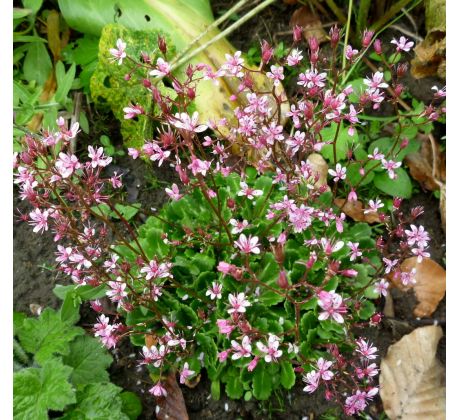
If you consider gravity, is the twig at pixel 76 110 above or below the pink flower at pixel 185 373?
above

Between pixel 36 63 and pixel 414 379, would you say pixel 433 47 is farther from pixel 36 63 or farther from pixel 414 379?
pixel 36 63

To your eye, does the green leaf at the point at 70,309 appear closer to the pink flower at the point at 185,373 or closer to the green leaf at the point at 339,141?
the pink flower at the point at 185,373

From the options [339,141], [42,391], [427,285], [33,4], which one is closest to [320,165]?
[339,141]

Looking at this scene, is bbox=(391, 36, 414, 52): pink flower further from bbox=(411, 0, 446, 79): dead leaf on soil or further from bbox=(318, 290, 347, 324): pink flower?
bbox=(318, 290, 347, 324): pink flower

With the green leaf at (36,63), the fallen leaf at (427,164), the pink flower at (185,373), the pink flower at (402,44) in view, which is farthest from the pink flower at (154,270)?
the green leaf at (36,63)

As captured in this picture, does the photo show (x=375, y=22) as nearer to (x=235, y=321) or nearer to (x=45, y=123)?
(x=45, y=123)

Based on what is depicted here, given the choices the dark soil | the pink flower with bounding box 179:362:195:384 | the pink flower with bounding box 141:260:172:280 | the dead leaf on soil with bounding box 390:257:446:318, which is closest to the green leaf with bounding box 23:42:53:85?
the dark soil
